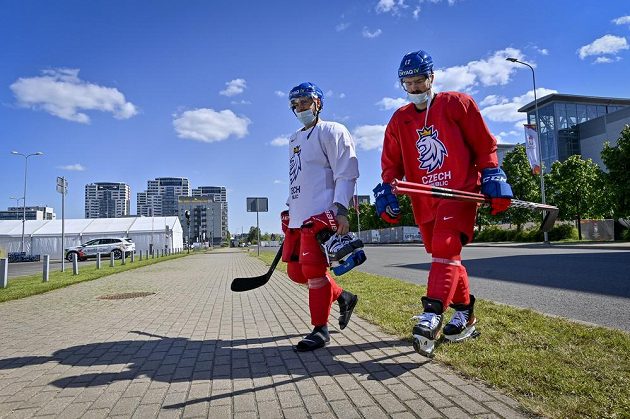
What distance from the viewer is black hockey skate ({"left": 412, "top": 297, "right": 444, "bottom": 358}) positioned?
2.84 metres

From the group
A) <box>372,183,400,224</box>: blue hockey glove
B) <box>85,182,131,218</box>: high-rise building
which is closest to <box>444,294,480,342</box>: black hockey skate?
<box>372,183,400,224</box>: blue hockey glove

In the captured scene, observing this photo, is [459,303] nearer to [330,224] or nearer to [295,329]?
[330,224]

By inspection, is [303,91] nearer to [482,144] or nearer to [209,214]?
[482,144]

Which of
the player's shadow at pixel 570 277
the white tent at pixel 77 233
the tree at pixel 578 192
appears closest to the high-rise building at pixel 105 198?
the white tent at pixel 77 233

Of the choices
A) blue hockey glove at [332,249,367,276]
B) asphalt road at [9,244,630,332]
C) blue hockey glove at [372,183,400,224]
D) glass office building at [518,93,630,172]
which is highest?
glass office building at [518,93,630,172]

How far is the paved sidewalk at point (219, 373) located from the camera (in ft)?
7.92

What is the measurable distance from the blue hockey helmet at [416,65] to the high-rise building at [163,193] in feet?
537

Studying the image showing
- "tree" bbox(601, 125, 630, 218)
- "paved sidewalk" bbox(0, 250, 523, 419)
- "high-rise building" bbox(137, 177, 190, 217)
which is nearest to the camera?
"paved sidewalk" bbox(0, 250, 523, 419)

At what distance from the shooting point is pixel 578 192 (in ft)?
108

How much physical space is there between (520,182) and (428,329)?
3869cm

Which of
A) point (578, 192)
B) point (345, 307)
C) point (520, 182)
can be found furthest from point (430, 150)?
point (520, 182)

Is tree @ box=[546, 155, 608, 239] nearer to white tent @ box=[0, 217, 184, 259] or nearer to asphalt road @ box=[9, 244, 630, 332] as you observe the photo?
asphalt road @ box=[9, 244, 630, 332]

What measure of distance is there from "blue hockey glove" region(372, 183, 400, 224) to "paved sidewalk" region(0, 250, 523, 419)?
1.07m

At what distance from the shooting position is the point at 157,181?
172m
